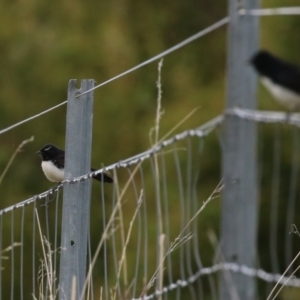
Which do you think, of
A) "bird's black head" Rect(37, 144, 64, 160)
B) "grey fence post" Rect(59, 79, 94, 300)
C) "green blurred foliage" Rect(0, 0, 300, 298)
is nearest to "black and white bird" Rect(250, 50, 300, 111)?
"grey fence post" Rect(59, 79, 94, 300)

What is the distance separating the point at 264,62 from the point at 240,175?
0.38m

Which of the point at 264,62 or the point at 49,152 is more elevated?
the point at 264,62

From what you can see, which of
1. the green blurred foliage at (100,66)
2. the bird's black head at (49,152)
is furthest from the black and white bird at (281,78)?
the green blurred foliage at (100,66)

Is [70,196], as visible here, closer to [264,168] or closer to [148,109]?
[264,168]

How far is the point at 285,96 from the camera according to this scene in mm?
3521

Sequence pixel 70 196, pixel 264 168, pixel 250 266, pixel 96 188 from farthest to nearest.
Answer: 1. pixel 96 188
2. pixel 264 168
3. pixel 70 196
4. pixel 250 266

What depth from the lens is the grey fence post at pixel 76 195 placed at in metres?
5.14

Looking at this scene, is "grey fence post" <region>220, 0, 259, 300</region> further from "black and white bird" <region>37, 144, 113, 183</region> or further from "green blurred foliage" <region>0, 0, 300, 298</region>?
"green blurred foliage" <region>0, 0, 300, 298</region>

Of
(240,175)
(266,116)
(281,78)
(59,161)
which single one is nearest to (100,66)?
(59,161)

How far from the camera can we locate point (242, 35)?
3.38 m

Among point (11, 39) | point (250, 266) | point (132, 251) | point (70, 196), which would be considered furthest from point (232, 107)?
point (11, 39)

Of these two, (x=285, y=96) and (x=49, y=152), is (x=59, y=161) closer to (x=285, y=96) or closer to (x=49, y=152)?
(x=49, y=152)

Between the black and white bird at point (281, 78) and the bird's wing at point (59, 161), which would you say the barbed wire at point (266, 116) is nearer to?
the black and white bird at point (281, 78)

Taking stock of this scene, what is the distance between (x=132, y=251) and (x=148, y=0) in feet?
22.7
